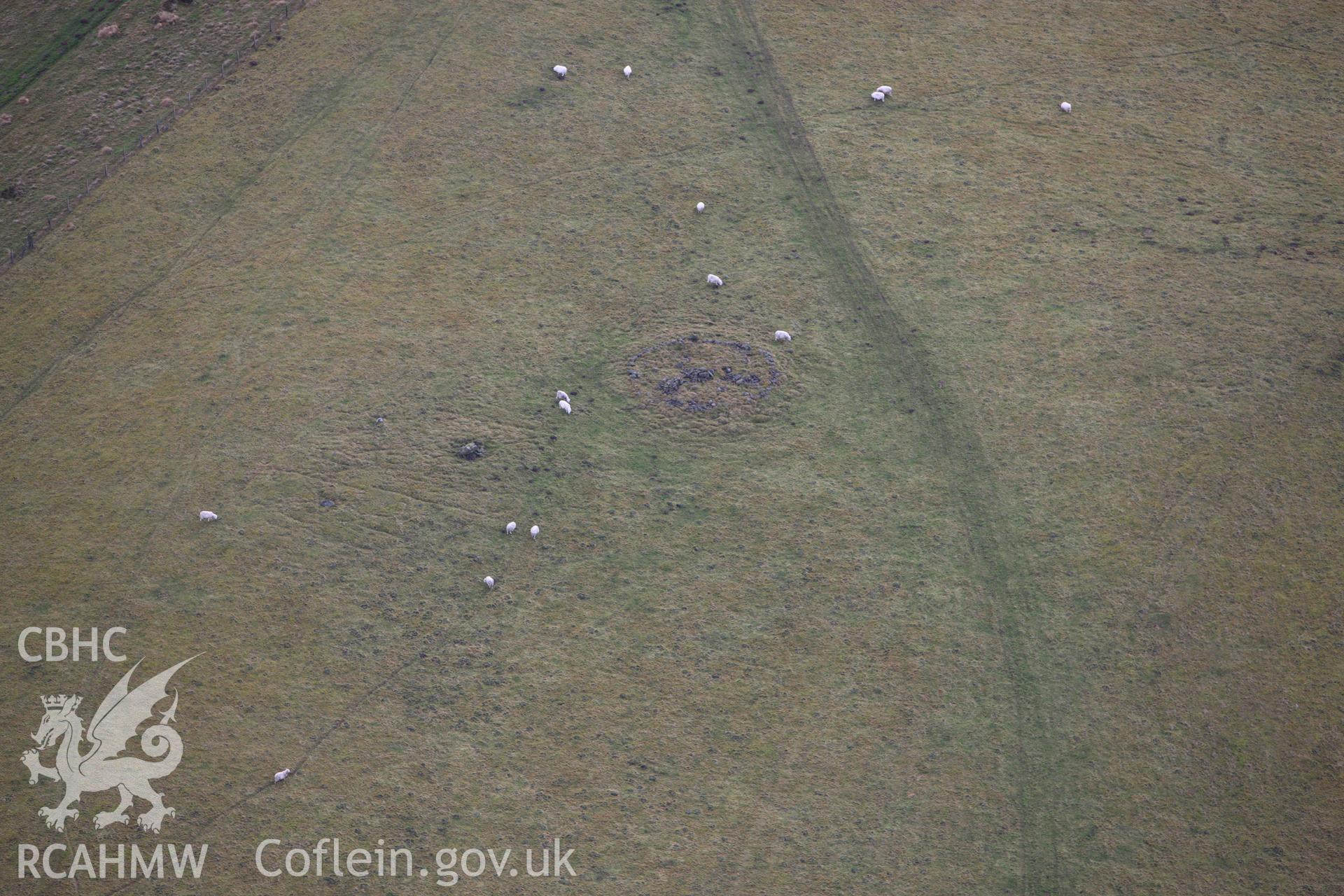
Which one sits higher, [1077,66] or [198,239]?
[198,239]

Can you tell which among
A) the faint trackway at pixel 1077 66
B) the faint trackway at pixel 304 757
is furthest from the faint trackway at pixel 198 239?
the faint trackway at pixel 1077 66

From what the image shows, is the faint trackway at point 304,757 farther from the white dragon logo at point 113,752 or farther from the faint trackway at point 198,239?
the faint trackway at point 198,239

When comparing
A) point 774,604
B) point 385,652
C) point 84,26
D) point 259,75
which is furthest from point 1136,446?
point 84,26

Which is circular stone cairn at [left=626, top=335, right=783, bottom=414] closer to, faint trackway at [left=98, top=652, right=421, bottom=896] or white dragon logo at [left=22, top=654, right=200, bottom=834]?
faint trackway at [left=98, top=652, right=421, bottom=896]

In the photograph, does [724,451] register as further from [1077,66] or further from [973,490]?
[1077,66]

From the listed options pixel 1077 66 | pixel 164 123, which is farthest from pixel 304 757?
pixel 1077 66

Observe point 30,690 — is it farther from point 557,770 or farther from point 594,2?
point 594,2
